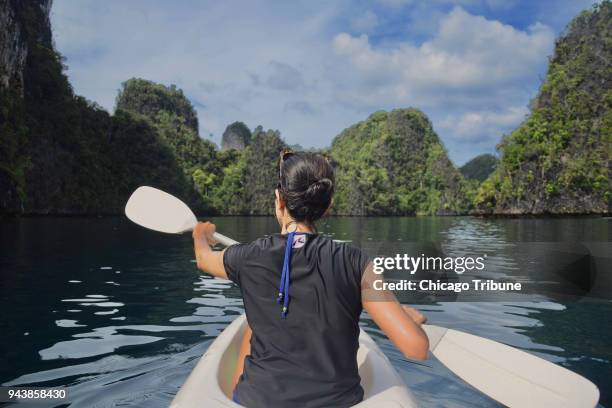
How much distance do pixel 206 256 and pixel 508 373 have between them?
169 cm

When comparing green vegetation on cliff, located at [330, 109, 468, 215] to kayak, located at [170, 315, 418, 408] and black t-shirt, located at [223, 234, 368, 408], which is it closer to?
kayak, located at [170, 315, 418, 408]

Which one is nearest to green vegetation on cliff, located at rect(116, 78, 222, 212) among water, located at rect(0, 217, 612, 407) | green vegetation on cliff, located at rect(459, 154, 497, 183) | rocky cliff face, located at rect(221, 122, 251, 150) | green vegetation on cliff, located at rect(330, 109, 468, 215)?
green vegetation on cliff, located at rect(330, 109, 468, 215)

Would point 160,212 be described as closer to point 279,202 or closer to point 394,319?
point 279,202

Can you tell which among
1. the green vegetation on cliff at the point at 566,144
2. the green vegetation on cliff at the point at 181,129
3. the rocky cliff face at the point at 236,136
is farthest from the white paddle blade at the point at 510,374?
the rocky cliff face at the point at 236,136

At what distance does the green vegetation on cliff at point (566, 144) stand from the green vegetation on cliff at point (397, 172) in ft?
67.0

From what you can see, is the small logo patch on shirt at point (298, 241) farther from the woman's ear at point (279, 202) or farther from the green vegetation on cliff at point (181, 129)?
the green vegetation on cliff at point (181, 129)

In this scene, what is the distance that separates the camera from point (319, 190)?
1731 millimetres

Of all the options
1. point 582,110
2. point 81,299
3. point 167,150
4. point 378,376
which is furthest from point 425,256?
point 167,150

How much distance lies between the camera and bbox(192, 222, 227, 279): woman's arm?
1906mm

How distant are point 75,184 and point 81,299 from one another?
39841 mm

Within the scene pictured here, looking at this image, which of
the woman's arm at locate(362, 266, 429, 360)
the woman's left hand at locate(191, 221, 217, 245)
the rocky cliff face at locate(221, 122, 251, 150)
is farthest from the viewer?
the rocky cliff face at locate(221, 122, 251, 150)

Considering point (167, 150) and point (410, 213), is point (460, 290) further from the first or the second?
point (410, 213)

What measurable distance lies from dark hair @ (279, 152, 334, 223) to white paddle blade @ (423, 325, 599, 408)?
4.47 ft

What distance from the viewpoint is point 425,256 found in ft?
44.7
